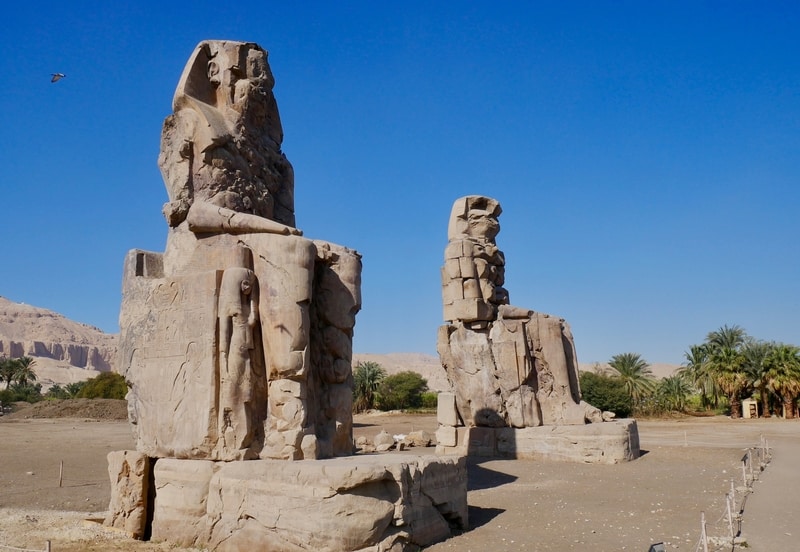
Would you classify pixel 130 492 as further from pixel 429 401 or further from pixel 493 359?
pixel 429 401

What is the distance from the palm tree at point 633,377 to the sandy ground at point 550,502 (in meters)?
13.6

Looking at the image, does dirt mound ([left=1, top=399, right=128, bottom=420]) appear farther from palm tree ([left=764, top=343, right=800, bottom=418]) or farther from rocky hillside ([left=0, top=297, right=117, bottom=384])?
rocky hillside ([left=0, top=297, right=117, bottom=384])

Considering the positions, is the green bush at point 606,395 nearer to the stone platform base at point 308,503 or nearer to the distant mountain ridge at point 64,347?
the stone platform base at point 308,503

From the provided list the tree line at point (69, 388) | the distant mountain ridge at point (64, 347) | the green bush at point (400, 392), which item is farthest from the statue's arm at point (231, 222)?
the distant mountain ridge at point (64, 347)

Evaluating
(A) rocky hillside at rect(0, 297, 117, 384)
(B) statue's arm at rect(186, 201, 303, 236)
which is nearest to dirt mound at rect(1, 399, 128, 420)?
(B) statue's arm at rect(186, 201, 303, 236)

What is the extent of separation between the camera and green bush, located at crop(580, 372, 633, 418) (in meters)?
22.9

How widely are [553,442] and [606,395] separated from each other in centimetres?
1401

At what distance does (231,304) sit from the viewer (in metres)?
5.48

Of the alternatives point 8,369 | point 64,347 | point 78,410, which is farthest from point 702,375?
point 64,347

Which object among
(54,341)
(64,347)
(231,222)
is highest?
(54,341)

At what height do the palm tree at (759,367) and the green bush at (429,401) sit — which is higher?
the palm tree at (759,367)

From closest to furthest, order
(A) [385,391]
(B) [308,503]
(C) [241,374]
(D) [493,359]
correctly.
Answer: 1. (B) [308,503]
2. (C) [241,374]
3. (D) [493,359]
4. (A) [385,391]

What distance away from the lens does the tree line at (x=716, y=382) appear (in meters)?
23.6

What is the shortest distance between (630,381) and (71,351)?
88830 mm
